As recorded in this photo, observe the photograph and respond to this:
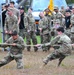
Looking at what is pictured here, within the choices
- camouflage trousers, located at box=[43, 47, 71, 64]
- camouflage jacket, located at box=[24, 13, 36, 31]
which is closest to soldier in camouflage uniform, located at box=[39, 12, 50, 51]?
camouflage jacket, located at box=[24, 13, 36, 31]

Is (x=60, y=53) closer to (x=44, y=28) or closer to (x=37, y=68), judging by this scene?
(x=37, y=68)

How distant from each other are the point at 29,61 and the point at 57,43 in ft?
6.73

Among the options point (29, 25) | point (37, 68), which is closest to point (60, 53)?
A: point (37, 68)

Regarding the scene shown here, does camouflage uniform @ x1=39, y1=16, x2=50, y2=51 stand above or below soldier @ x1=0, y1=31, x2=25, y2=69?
below

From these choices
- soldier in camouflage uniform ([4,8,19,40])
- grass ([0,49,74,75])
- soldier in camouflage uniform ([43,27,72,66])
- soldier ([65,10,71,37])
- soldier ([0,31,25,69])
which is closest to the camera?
grass ([0,49,74,75])

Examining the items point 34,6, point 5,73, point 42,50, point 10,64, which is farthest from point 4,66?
point 34,6

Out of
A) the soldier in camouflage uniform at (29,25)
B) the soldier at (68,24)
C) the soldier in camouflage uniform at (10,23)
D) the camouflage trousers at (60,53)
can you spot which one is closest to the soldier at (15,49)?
the camouflage trousers at (60,53)

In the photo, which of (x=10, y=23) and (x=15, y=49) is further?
(x=10, y=23)

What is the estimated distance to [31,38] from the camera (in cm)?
2181

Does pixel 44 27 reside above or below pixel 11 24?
below

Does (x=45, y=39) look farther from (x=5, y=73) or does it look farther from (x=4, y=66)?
(x=5, y=73)

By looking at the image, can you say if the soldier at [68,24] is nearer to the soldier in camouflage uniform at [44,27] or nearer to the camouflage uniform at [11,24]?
the soldier in camouflage uniform at [44,27]

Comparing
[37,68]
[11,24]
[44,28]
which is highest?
[11,24]

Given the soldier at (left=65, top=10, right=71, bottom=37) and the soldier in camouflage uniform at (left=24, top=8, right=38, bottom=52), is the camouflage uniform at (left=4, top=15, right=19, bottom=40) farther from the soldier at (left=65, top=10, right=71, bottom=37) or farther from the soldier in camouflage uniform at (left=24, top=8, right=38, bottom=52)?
the soldier at (left=65, top=10, right=71, bottom=37)
